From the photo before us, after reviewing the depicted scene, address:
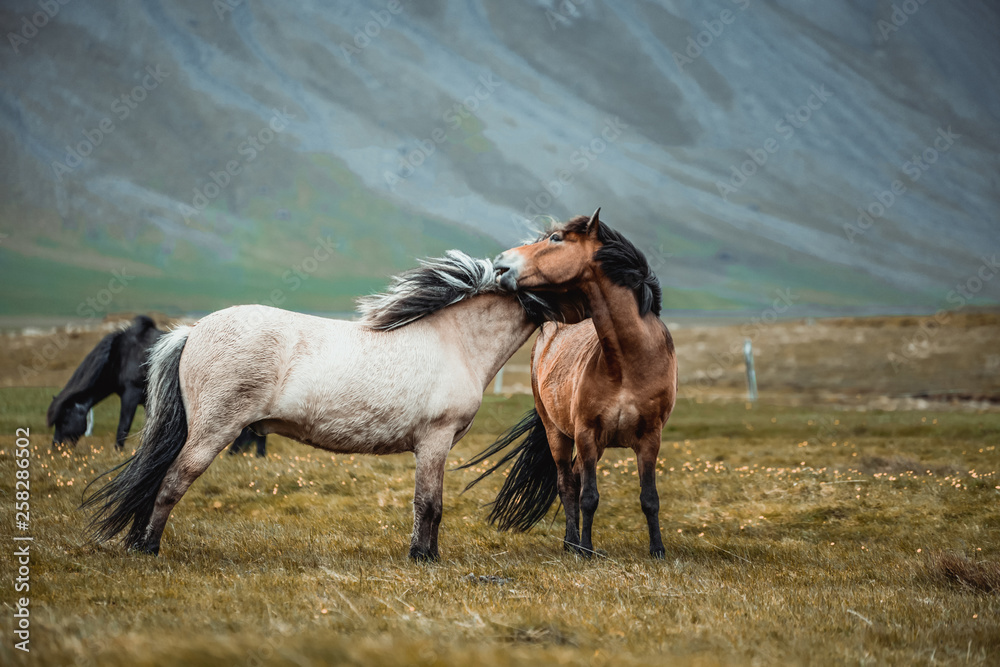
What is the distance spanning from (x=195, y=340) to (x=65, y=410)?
823cm

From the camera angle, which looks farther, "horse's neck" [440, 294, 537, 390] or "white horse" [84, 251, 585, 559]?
"horse's neck" [440, 294, 537, 390]

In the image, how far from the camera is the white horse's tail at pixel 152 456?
227 inches

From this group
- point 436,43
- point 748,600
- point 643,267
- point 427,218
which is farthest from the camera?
point 436,43

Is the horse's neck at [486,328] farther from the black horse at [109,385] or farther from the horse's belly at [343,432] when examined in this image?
the black horse at [109,385]

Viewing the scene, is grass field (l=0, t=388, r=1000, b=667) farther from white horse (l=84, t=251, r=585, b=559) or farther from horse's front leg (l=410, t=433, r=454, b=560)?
white horse (l=84, t=251, r=585, b=559)

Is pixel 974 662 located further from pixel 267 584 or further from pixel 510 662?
pixel 267 584

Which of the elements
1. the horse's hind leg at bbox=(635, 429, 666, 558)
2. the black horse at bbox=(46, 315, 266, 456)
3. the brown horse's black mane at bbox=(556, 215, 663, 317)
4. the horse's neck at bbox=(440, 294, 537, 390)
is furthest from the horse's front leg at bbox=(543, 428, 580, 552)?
the black horse at bbox=(46, 315, 266, 456)

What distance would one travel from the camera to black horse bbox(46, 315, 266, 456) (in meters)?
12.3

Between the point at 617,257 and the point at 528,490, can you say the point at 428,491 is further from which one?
the point at 617,257

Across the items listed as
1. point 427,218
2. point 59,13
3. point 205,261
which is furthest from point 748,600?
point 59,13

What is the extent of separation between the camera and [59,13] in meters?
148

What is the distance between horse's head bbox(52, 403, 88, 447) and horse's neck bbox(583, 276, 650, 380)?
1006 centimetres

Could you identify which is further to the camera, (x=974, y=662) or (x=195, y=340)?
(x=195, y=340)

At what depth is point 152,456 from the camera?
5855 mm
